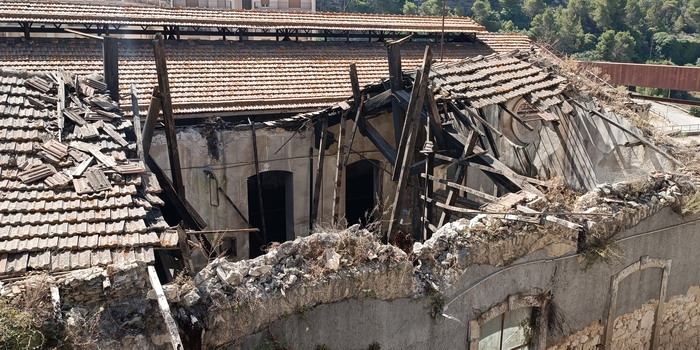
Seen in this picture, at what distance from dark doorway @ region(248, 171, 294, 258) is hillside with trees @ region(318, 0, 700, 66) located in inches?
1804

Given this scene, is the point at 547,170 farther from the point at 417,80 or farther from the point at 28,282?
the point at 28,282

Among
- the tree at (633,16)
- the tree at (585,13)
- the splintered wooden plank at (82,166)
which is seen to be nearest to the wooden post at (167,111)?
the splintered wooden plank at (82,166)

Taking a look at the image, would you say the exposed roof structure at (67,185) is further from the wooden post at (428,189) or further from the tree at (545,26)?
the tree at (545,26)

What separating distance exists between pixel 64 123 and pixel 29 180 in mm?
1529

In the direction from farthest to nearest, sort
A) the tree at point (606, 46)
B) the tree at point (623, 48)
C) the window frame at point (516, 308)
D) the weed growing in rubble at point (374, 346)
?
the tree at point (623, 48) → the tree at point (606, 46) → the window frame at point (516, 308) → the weed growing in rubble at point (374, 346)

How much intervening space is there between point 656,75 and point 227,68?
21534mm

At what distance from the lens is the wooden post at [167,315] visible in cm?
553

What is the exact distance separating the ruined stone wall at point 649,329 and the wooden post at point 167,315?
615 cm

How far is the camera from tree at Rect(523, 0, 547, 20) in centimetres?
6900

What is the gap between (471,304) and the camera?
8312 millimetres

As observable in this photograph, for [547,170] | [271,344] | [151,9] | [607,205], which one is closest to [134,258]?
[271,344]

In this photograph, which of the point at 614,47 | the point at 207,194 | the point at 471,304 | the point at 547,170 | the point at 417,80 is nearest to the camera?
the point at 471,304

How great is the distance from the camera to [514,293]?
875cm

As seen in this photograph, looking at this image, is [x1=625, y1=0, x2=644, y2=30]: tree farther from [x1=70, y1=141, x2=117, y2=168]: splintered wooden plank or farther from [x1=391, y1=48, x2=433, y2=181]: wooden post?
[x1=70, y1=141, x2=117, y2=168]: splintered wooden plank
